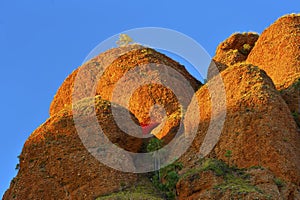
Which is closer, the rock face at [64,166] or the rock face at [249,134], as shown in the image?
the rock face at [249,134]

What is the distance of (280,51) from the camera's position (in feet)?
188

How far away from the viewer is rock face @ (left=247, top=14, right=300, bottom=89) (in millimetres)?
53906

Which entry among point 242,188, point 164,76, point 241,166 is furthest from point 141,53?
point 242,188

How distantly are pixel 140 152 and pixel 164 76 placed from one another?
1265 centimetres

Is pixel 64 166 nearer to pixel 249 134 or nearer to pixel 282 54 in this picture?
pixel 249 134

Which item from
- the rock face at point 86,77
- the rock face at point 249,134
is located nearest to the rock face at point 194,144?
the rock face at point 249,134

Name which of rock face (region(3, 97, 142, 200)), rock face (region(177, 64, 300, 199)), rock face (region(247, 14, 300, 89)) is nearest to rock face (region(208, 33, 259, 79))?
rock face (region(247, 14, 300, 89))

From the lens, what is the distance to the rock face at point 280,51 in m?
53.9

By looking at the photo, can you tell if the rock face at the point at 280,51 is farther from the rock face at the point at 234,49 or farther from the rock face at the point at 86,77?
the rock face at the point at 86,77

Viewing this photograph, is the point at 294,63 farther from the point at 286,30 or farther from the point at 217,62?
the point at 217,62

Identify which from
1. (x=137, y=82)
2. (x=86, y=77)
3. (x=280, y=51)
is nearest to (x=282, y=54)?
(x=280, y=51)

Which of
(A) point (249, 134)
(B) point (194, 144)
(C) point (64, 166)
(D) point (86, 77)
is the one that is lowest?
(A) point (249, 134)

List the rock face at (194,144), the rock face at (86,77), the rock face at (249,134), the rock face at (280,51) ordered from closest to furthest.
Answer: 1. the rock face at (249,134)
2. the rock face at (194,144)
3. the rock face at (280,51)
4. the rock face at (86,77)

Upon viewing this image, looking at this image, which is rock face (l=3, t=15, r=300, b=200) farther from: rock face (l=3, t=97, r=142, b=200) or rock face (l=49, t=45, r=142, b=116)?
rock face (l=49, t=45, r=142, b=116)
